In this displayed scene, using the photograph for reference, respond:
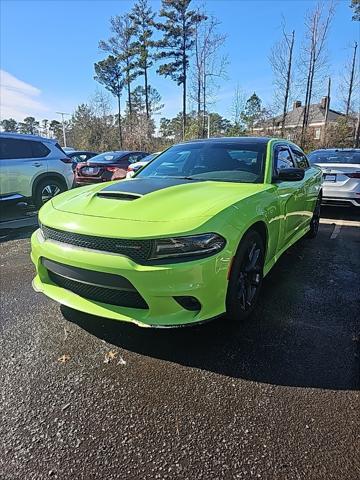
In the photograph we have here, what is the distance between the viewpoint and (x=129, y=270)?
2320 millimetres

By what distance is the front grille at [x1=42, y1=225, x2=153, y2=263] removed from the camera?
7.71 ft

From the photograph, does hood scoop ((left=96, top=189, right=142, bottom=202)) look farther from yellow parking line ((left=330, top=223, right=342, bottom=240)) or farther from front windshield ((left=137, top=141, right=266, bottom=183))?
yellow parking line ((left=330, top=223, right=342, bottom=240))

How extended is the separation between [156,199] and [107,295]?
84 cm

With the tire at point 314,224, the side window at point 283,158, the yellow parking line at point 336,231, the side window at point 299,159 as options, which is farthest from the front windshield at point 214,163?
the yellow parking line at point 336,231

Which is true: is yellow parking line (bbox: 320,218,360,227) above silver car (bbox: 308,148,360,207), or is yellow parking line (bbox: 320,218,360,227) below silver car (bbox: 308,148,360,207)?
below

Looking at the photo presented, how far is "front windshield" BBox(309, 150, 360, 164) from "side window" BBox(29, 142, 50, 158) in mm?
5954

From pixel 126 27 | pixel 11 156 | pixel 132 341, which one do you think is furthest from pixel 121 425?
pixel 126 27

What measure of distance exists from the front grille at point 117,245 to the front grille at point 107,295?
250mm

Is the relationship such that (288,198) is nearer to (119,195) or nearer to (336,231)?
(119,195)

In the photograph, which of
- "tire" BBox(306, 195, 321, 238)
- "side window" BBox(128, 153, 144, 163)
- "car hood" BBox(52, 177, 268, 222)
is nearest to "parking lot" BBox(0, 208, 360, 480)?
"car hood" BBox(52, 177, 268, 222)

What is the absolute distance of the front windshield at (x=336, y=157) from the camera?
735 centimetres

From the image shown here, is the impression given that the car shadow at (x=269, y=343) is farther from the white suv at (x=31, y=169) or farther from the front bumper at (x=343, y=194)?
the white suv at (x=31, y=169)

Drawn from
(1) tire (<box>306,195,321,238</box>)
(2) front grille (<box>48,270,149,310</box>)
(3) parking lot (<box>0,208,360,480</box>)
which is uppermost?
(2) front grille (<box>48,270,149,310</box>)

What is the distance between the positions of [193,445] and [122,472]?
373 mm
